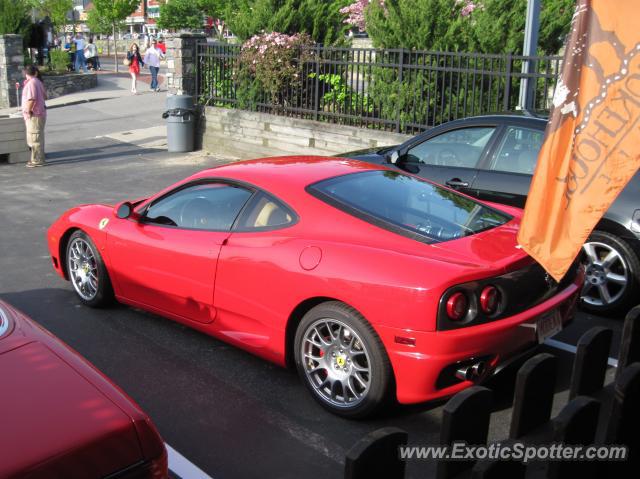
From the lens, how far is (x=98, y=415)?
9.31 feet

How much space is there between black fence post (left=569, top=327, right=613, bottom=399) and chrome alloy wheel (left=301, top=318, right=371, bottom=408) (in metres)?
1.12

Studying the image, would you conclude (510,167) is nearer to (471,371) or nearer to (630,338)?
(630,338)

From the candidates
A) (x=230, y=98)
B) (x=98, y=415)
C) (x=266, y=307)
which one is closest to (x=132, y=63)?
(x=230, y=98)

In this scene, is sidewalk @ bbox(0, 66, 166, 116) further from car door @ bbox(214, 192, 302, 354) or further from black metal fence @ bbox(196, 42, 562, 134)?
car door @ bbox(214, 192, 302, 354)

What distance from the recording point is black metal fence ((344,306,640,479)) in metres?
2.59

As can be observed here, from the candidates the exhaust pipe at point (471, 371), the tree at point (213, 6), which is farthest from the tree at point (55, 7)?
the exhaust pipe at point (471, 371)

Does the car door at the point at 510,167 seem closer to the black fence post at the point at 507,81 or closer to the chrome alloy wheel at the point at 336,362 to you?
the chrome alloy wheel at the point at 336,362

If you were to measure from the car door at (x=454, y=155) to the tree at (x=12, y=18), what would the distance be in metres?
22.6

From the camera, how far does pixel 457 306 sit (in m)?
4.08

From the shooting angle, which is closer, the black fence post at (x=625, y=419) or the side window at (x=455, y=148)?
the black fence post at (x=625, y=419)

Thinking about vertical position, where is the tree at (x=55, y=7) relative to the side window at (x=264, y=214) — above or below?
above

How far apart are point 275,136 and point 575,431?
11919 mm

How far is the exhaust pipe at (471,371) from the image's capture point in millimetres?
4145

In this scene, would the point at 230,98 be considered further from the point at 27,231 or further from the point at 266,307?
the point at 266,307
